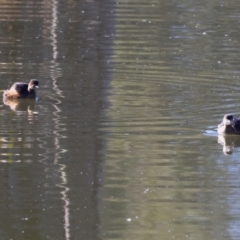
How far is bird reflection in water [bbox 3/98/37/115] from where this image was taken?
12430mm

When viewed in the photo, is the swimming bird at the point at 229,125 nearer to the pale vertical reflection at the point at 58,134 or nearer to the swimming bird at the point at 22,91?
the pale vertical reflection at the point at 58,134

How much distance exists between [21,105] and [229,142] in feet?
11.2

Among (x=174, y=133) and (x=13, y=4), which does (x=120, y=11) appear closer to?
(x=13, y=4)

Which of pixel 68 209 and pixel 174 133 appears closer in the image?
pixel 68 209

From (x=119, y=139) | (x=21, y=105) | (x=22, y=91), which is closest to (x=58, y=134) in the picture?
(x=119, y=139)

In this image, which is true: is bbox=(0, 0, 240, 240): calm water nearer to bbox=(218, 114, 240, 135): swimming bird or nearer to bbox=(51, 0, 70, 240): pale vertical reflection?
bbox=(51, 0, 70, 240): pale vertical reflection

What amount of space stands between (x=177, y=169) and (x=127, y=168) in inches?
20.1

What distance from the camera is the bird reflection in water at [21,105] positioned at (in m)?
12.4

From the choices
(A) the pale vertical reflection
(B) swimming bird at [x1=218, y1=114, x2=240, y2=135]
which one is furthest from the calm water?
(B) swimming bird at [x1=218, y1=114, x2=240, y2=135]

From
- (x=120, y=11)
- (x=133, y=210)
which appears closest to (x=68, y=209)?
(x=133, y=210)

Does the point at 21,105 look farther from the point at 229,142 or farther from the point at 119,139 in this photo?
the point at 229,142

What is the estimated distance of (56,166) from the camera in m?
9.40

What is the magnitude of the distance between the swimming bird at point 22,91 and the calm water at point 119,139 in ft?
0.45

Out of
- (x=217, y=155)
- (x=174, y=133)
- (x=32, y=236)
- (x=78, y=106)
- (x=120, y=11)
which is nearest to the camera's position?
(x=32, y=236)
